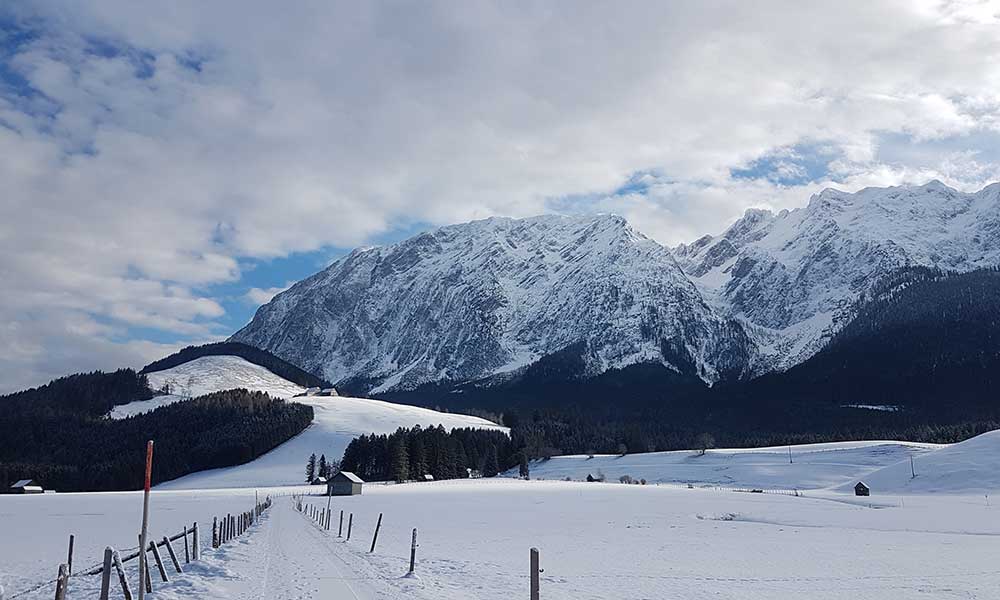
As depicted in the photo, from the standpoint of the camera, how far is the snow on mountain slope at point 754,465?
13812cm

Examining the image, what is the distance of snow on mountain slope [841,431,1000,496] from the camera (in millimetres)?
96750

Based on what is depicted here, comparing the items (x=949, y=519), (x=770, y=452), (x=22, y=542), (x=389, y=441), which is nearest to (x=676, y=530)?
(x=949, y=519)

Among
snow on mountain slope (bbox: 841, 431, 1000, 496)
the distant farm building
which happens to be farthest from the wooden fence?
the distant farm building

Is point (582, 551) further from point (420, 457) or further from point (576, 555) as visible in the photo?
point (420, 457)

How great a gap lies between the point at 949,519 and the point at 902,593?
3929cm

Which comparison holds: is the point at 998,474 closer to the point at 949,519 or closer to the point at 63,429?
the point at 949,519

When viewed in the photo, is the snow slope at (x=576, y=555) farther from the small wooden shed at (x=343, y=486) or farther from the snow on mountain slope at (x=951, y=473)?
the small wooden shed at (x=343, y=486)

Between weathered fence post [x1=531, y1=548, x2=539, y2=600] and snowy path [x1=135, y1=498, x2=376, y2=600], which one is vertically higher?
weathered fence post [x1=531, y1=548, x2=539, y2=600]

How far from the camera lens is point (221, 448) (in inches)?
7057

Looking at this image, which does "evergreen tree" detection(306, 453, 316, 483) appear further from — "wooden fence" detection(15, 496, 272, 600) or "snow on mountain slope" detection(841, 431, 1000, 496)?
"wooden fence" detection(15, 496, 272, 600)

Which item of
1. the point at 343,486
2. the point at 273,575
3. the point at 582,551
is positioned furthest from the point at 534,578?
the point at 343,486

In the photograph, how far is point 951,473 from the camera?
4048 inches

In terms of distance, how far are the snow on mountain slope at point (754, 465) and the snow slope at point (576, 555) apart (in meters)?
76.0

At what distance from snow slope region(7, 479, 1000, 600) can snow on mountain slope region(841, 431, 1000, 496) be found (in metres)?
36.9
